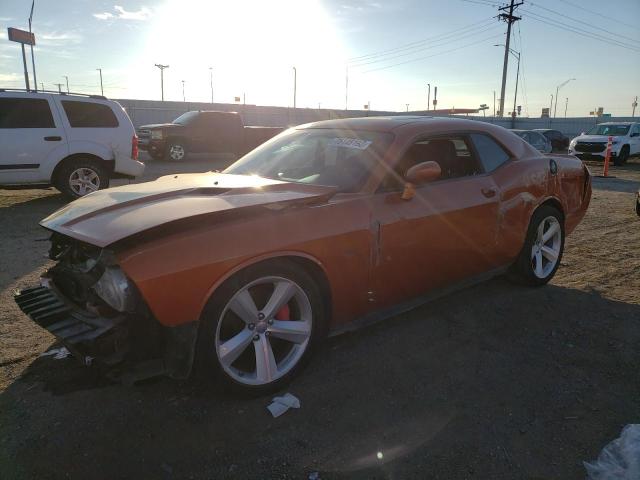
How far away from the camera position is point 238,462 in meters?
2.19

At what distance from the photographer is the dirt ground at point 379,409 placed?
2.17 m

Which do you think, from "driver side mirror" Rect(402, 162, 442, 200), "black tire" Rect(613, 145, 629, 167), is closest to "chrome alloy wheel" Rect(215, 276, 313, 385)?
"driver side mirror" Rect(402, 162, 442, 200)

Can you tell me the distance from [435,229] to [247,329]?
151 cm

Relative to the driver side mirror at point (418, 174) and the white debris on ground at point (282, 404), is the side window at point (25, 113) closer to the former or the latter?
the driver side mirror at point (418, 174)

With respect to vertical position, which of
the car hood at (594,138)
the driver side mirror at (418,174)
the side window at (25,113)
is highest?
the side window at (25,113)

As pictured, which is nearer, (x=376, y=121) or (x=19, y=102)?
(x=376, y=121)

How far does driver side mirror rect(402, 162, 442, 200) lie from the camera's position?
3041 mm

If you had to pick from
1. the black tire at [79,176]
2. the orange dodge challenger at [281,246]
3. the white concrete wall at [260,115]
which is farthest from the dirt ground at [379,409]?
the white concrete wall at [260,115]

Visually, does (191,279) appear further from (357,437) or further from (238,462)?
(357,437)

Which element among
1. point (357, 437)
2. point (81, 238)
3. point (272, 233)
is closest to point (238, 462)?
point (357, 437)

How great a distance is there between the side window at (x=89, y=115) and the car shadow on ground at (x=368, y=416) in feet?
22.5

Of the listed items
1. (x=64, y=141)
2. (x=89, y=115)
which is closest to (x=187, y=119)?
(x=89, y=115)

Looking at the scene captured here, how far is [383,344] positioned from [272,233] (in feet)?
4.26

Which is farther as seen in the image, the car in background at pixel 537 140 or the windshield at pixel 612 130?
the windshield at pixel 612 130
